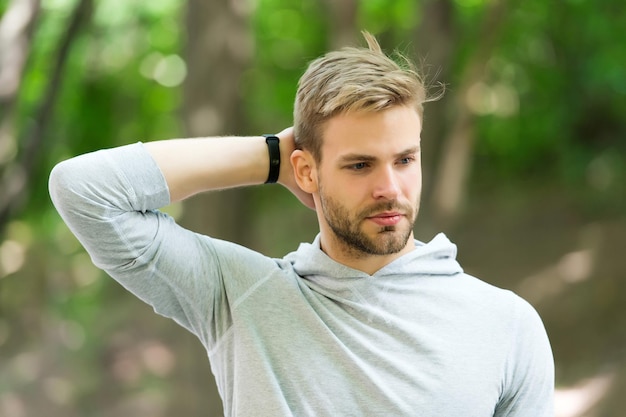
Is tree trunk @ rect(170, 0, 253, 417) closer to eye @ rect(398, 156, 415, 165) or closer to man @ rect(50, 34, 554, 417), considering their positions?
man @ rect(50, 34, 554, 417)

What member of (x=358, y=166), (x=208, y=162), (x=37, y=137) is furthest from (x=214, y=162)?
(x=37, y=137)

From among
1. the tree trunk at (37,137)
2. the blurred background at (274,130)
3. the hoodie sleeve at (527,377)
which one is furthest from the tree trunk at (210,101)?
the hoodie sleeve at (527,377)

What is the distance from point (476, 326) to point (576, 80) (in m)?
7.59

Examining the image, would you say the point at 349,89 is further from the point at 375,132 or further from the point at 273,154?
the point at 273,154

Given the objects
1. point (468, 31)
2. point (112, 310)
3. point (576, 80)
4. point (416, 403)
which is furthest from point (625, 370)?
point (112, 310)

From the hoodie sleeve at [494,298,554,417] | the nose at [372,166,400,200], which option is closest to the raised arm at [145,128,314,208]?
the nose at [372,166,400,200]

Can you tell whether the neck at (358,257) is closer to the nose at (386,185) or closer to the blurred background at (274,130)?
the nose at (386,185)

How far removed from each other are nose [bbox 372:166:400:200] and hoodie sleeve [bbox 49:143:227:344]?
41cm

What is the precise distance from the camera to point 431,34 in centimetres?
594

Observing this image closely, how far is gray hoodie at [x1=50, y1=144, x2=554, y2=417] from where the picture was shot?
70.5 inches

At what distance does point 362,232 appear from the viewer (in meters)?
1.87

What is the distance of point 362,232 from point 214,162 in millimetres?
388

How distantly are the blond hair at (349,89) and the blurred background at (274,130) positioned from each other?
11.3 ft

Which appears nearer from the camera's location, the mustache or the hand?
the mustache
